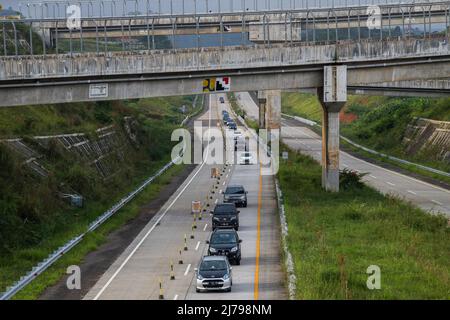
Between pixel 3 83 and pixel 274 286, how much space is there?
83.7 ft

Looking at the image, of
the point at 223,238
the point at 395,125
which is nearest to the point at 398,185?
the point at 223,238

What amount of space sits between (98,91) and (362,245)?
2229 centimetres

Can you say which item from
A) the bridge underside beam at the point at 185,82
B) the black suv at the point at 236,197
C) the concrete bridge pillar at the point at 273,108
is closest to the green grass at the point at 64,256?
the black suv at the point at 236,197

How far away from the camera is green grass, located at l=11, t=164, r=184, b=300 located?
1503 inches

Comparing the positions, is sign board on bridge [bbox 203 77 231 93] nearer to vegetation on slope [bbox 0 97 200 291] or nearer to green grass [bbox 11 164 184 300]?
green grass [bbox 11 164 184 300]

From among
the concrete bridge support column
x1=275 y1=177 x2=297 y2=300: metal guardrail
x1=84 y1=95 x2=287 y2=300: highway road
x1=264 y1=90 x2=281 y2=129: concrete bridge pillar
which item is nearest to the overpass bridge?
x1=84 y1=95 x2=287 y2=300: highway road

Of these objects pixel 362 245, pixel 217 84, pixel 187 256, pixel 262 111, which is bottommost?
pixel 187 256

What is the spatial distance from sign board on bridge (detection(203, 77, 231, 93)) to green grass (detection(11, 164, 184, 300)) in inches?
331

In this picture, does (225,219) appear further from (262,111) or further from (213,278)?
(262,111)

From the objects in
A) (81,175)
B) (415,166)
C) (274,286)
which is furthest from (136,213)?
(415,166)

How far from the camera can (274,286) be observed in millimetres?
37656

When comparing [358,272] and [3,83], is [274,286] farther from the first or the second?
[3,83]

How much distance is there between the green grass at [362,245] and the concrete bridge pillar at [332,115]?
1285 mm

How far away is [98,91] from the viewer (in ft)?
201
